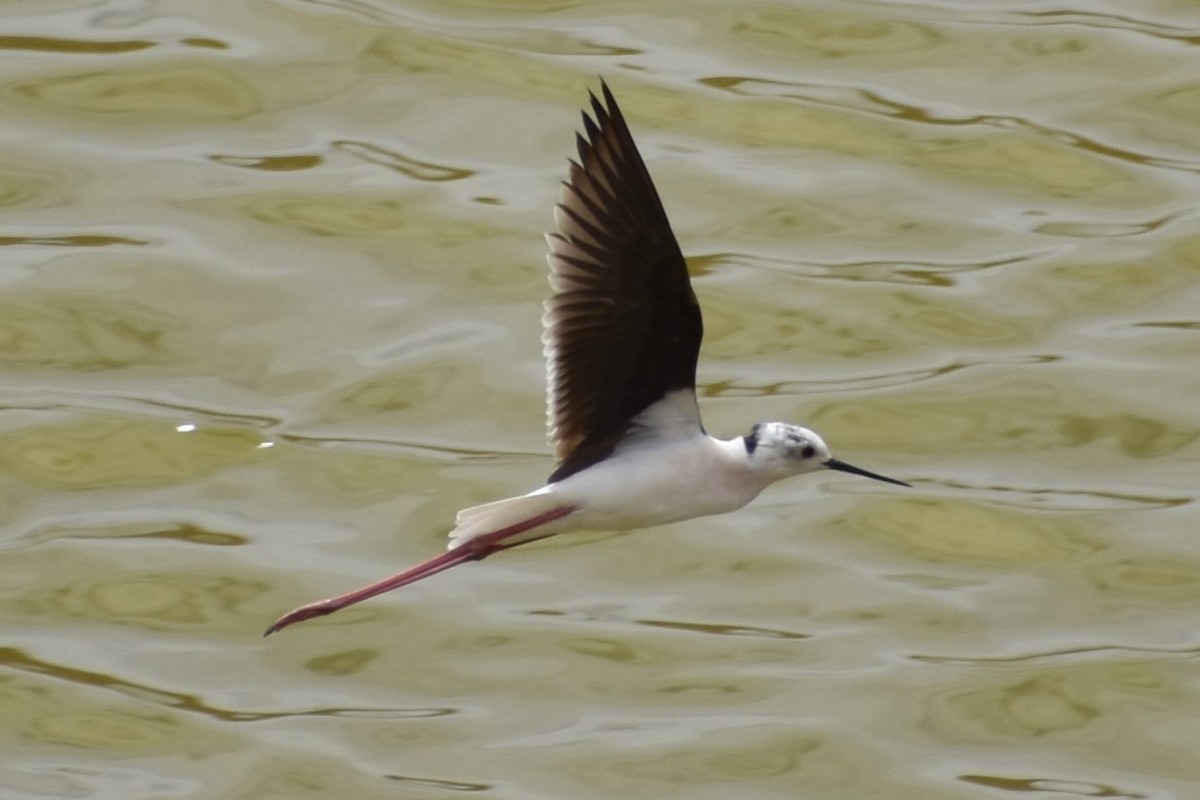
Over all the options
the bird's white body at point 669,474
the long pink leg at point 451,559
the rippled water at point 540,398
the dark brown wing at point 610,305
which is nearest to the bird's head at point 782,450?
the bird's white body at point 669,474

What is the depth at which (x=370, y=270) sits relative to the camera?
10.1 meters

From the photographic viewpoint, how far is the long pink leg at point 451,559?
6.47 metres

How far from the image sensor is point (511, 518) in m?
6.53

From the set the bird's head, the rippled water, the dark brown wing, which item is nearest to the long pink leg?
the dark brown wing

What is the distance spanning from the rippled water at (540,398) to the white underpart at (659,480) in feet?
5.68

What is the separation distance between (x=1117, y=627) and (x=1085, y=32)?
400 centimetres

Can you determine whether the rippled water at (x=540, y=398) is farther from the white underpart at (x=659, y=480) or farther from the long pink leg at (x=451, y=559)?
the white underpart at (x=659, y=480)

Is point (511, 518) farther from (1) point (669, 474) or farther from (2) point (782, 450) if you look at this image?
(2) point (782, 450)

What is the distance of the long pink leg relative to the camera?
647 centimetres

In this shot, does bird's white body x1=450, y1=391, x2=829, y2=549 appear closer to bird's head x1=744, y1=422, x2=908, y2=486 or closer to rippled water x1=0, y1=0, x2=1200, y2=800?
bird's head x1=744, y1=422, x2=908, y2=486

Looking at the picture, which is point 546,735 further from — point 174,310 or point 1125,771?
point 174,310

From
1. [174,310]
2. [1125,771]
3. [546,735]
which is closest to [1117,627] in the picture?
[1125,771]

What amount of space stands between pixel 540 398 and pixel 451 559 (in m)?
2.78

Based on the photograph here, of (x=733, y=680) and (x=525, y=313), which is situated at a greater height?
(x=525, y=313)
